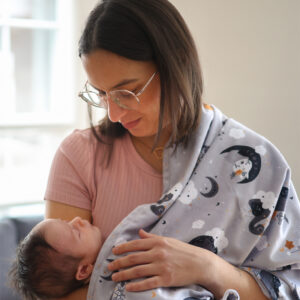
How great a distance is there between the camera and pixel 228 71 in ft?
10.1

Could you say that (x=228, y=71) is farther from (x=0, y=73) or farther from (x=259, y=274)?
(x=259, y=274)

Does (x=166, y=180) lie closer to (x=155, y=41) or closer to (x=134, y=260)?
(x=134, y=260)

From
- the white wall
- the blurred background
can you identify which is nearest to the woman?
the blurred background

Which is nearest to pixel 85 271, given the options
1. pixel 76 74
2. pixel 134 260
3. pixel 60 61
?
pixel 134 260

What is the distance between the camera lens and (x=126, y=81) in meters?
1.33

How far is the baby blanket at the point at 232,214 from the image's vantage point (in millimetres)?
1438

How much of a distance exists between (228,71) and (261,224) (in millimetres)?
1787

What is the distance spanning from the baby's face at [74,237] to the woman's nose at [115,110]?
0.36 metres

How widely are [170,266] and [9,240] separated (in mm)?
866

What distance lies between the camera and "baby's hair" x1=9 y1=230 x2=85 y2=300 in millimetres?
1375

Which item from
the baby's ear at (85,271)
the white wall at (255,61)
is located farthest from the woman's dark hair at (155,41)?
the white wall at (255,61)

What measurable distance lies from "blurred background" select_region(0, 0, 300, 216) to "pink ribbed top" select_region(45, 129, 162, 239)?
1.16 meters

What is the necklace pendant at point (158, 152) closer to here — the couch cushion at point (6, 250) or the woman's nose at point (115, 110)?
the woman's nose at point (115, 110)

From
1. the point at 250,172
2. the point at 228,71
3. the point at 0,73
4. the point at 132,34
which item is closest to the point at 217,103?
the point at 228,71
